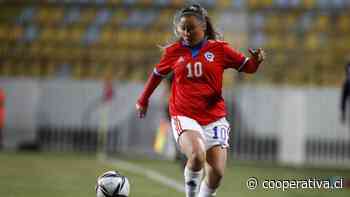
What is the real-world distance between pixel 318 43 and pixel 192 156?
65.4 ft

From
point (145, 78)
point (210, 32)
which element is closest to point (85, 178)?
point (210, 32)

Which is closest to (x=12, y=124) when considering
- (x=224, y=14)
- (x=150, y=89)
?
(x=224, y=14)

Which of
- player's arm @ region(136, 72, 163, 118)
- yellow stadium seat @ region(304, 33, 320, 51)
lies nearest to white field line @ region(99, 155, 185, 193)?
player's arm @ region(136, 72, 163, 118)

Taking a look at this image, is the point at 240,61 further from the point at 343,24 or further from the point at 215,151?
the point at 343,24

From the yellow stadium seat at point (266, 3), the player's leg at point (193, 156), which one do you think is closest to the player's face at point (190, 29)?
the player's leg at point (193, 156)

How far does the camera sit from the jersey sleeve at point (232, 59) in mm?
7223

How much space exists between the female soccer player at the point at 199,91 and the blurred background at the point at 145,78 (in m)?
9.83

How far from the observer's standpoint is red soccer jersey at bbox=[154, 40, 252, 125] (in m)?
7.02

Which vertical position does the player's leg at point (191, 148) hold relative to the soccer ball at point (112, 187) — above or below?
above

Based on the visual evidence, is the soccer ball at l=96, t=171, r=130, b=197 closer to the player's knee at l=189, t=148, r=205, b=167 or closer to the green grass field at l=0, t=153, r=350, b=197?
the player's knee at l=189, t=148, r=205, b=167

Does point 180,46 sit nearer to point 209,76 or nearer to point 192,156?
point 209,76

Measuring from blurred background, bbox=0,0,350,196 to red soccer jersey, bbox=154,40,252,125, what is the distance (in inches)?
386

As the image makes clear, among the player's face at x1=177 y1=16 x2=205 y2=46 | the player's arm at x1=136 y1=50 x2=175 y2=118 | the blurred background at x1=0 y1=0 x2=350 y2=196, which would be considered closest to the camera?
the player's face at x1=177 y1=16 x2=205 y2=46

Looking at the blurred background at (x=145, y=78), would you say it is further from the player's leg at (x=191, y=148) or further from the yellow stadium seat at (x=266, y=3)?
the player's leg at (x=191, y=148)
